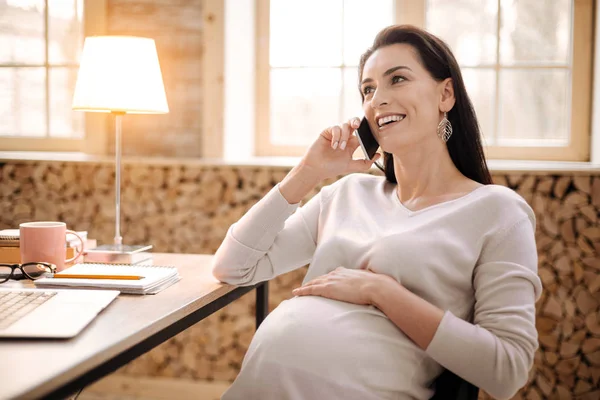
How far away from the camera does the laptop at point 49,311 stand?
1.10 metres

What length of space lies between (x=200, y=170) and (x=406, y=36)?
4.33ft

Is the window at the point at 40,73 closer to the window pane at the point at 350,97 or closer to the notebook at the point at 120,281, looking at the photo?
the window pane at the point at 350,97

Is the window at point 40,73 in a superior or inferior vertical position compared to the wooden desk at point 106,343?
superior

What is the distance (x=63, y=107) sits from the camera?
315cm

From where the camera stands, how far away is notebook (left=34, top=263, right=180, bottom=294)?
1.47 m

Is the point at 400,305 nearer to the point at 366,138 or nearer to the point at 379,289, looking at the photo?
the point at 379,289

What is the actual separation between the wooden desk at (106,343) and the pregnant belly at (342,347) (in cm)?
19

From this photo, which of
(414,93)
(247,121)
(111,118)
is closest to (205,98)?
(247,121)

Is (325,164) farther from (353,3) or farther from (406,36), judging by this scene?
(353,3)

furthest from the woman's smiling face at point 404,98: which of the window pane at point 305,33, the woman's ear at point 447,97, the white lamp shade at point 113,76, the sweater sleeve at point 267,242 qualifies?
the window pane at point 305,33

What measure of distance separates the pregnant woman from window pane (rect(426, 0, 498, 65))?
3.93ft

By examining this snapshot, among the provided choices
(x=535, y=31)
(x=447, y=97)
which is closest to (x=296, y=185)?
(x=447, y=97)

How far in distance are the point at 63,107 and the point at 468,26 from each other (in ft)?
6.23

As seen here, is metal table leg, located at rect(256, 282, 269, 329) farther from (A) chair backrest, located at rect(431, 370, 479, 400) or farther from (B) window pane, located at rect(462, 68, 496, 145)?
(B) window pane, located at rect(462, 68, 496, 145)
